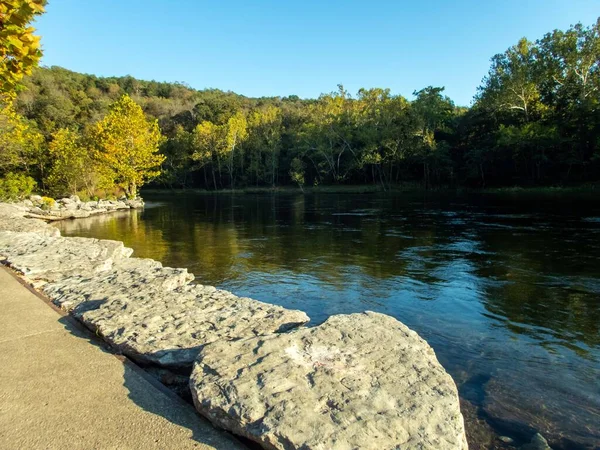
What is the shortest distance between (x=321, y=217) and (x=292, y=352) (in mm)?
21893

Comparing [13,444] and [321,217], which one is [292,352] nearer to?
[13,444]

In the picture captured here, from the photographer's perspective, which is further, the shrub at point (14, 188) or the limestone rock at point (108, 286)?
the shrub at point (14, 188)

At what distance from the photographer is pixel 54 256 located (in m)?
8.67

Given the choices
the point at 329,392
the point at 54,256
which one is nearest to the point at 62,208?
the point at 54,256

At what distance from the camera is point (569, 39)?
1496 inches

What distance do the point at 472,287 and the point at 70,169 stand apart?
35882 millimetres

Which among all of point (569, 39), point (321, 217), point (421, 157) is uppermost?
point (569, 39)

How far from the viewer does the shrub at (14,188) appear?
28.1 metres

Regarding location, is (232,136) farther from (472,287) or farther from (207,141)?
(472,287)

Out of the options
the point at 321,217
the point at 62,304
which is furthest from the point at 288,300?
the point at 321,217

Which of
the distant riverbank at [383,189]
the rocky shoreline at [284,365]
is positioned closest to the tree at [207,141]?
the distant riverbank at [383,189]

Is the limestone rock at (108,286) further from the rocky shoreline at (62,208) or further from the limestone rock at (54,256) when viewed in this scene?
the rocky shoreline at (62,208)

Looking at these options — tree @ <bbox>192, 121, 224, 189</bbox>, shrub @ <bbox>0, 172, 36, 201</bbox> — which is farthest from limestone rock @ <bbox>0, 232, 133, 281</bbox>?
tree @ <bbox>192, 121, 224, 189</bbox>

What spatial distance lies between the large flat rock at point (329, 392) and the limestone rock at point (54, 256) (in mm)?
5275
